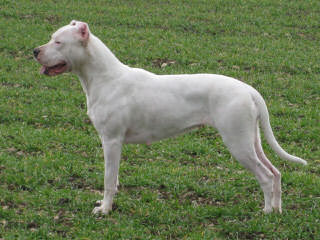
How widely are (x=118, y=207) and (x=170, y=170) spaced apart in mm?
1222

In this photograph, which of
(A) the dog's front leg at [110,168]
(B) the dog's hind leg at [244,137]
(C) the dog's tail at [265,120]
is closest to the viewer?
(B) the dog's hind leg at [244,137]

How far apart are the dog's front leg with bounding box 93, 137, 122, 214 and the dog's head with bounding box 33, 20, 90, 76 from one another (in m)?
0.96

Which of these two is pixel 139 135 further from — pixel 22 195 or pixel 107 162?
A: pixel 22 195

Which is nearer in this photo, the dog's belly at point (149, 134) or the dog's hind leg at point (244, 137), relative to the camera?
the dog's hind leg at point (244, 137)

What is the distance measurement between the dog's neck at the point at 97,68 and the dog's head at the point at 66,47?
94 millimetres

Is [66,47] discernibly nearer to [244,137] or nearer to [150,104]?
[150,104]

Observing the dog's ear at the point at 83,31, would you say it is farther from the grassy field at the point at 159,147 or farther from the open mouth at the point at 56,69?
the grassy field at the point at 159,147

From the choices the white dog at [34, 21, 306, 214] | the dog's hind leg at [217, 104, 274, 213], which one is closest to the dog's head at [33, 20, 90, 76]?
the white dog at [34, 21, 306, 214]

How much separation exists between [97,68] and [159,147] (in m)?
2.46

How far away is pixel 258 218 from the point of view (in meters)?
5.85

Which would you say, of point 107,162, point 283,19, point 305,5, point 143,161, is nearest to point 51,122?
point 143,161

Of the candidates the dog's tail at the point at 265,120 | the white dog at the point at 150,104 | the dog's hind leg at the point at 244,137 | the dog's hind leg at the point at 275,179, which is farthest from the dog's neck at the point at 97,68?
the dog's hind leg at the point at 275,179

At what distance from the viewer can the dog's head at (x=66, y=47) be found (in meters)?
5.81

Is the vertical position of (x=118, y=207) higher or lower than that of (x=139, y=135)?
lower
